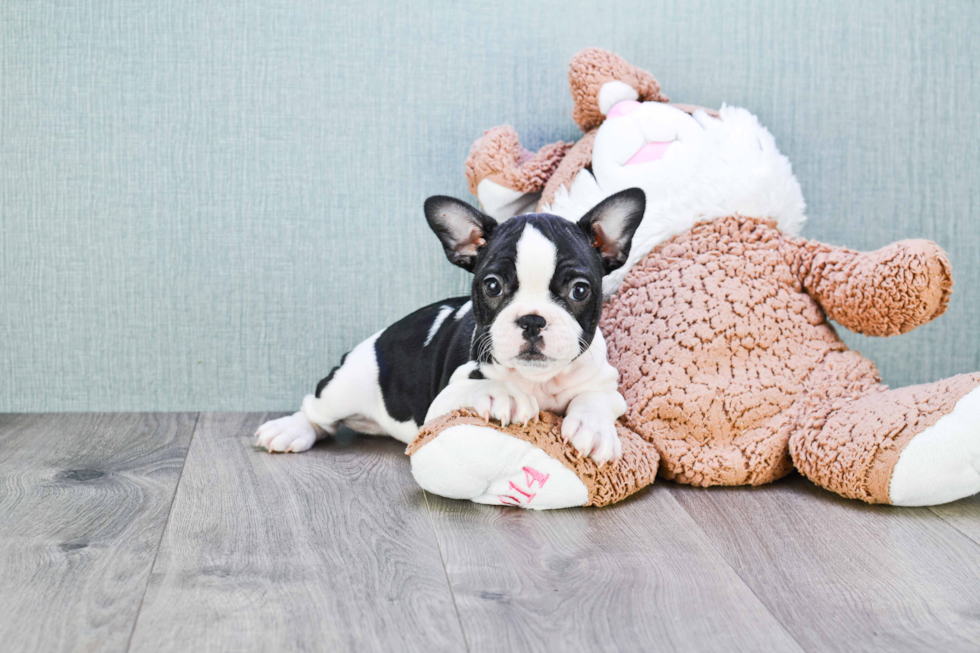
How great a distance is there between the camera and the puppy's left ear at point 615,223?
5.07 feet

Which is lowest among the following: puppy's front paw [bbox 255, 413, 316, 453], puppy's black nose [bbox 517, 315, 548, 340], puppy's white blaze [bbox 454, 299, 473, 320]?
puppy's front paw [bbox 255, 413, 316, 453]

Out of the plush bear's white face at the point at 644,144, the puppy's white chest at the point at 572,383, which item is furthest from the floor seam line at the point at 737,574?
the plush bear's white face at the point at 644,144

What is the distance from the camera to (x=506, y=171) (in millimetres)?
2055

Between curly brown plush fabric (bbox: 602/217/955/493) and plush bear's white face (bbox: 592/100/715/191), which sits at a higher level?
plush bear's white face (bbox: 592/100/715/191)

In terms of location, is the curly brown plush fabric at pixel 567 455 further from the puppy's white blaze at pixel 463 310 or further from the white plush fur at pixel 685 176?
the white plush fur at pixel 685 176

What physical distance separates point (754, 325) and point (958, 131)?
3.58ft

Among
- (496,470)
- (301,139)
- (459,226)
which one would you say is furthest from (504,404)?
(301,139)

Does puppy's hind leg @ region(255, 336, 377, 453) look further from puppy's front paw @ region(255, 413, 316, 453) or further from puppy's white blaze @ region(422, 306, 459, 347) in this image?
puppy's white blaze @ region(422, 306, 459, 347)

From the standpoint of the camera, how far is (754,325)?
1.75 m

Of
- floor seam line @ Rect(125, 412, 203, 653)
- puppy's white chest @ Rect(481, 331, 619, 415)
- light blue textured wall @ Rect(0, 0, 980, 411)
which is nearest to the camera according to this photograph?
floor seam line @ Rect(125, 412, 203, 653)

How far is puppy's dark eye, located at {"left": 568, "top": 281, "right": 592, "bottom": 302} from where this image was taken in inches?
58.3

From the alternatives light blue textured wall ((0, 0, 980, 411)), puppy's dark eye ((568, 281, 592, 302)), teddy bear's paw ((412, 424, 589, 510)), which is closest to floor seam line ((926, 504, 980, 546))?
teddy bear's paw ((412, 424, 589, 510))

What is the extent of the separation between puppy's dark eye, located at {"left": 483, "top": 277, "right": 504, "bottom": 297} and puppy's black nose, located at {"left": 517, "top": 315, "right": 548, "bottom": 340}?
105mm

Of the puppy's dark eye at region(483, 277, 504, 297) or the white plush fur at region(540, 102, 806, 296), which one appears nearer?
the puppy's dark eye at region(483, 277, 504, 297)
